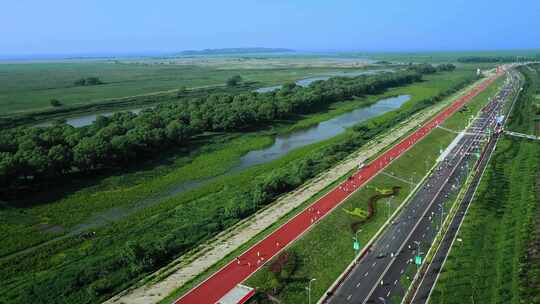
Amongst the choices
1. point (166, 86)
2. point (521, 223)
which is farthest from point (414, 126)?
point (166, 86)

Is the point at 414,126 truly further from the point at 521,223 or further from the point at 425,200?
the point at 521,223

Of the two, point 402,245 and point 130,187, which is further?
point 130,187

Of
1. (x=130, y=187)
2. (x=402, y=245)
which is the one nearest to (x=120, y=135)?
(x=130, y=187)

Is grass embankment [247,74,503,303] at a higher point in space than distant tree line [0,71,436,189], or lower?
lower

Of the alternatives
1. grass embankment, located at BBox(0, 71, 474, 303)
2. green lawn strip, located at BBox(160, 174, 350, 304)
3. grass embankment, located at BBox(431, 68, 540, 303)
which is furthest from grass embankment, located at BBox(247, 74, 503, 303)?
grass embankment, located at BBox(0, 71, 474, 303)

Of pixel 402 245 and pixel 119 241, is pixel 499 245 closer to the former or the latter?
pixel 402 245

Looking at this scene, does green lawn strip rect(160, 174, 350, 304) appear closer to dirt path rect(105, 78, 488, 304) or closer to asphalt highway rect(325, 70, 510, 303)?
dirt path rect(105, 78, 488, 304)
